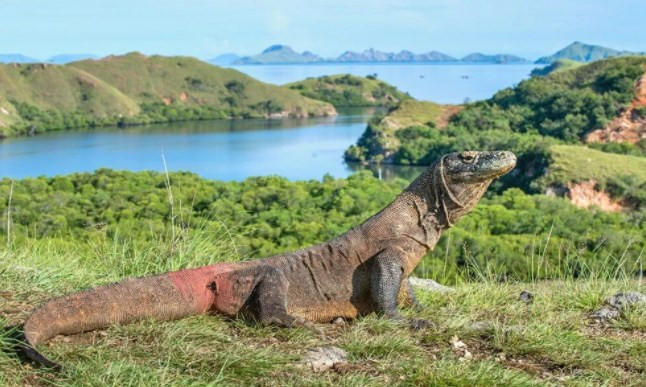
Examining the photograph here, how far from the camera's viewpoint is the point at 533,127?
99188mm

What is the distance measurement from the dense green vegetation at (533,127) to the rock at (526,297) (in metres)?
54.3

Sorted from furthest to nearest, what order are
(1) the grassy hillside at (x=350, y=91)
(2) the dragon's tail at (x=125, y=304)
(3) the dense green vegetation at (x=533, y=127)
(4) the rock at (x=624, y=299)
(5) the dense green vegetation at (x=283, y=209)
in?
(1) the grassy hillside at (x=350, y=91) < (3) the dense green vegetation at (x=533, y=127) < (5) the dense green vegetation at (x=283, y=209) < (4) the rock at (x=624, y=299) < (2) the dragon's tail at (x=125, y=304)

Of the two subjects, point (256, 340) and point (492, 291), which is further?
point (492, 291)

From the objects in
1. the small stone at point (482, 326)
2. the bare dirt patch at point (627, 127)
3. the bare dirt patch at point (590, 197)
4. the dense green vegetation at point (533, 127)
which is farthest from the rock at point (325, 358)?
the bare dirt patch at point (627, 127)

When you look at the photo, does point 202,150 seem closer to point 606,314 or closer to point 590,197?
point 590,197

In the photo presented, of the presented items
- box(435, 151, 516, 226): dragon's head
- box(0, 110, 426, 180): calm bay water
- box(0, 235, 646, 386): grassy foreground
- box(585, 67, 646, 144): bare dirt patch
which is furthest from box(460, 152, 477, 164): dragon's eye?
box(585, 67, 646, 144): bare dirt patch

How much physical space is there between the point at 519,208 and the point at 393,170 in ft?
123

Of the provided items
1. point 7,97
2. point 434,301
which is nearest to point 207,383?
point 434,301

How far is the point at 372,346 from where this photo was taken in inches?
152

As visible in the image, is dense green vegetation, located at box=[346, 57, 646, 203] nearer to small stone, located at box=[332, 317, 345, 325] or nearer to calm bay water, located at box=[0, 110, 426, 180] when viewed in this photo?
calm bay water, located at box=[0, 110, 426, 180]

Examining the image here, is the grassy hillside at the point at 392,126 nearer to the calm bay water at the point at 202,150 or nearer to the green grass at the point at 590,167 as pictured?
the calm bay water at the point at 202,150

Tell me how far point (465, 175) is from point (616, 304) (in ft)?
4.17

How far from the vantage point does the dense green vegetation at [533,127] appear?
62.8 meters

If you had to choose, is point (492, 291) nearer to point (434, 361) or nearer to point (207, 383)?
point (434, 361)
